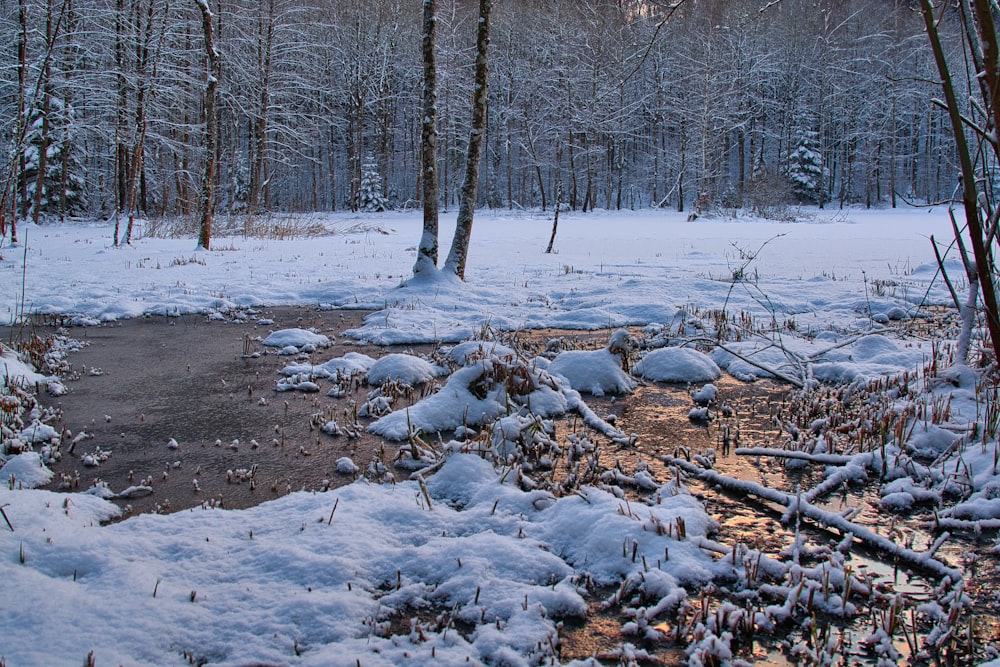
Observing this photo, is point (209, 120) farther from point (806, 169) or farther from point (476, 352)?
point (806, 169)

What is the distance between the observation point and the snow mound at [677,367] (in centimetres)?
654

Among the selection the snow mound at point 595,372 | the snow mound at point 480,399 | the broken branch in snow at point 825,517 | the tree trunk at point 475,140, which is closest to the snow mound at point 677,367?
the snow mound at point 595,372

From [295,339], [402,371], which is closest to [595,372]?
[402,371]

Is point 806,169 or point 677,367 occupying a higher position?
point 806,169

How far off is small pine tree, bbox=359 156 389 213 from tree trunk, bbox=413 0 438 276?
104 ft

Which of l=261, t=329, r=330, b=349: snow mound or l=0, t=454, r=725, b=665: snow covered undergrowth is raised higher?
l=261, t=329, r=330, b=349: snow mound

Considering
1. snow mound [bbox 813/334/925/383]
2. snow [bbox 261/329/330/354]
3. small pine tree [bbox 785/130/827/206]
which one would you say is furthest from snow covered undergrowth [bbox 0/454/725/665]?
small pine tree [bbox 785/130/827/206]

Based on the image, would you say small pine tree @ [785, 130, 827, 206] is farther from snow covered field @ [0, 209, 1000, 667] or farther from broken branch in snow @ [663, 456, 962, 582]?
broken branch in snow @ [663, 456, 962, 582]

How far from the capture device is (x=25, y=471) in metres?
4.06

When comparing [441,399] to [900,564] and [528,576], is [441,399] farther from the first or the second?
[900,564]

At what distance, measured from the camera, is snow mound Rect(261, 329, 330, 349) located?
7.98 meters

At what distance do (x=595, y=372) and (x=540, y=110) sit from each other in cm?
3855

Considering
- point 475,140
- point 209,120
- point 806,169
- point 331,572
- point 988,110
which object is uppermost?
point 806,169

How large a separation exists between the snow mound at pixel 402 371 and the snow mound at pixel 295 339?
1668mm
